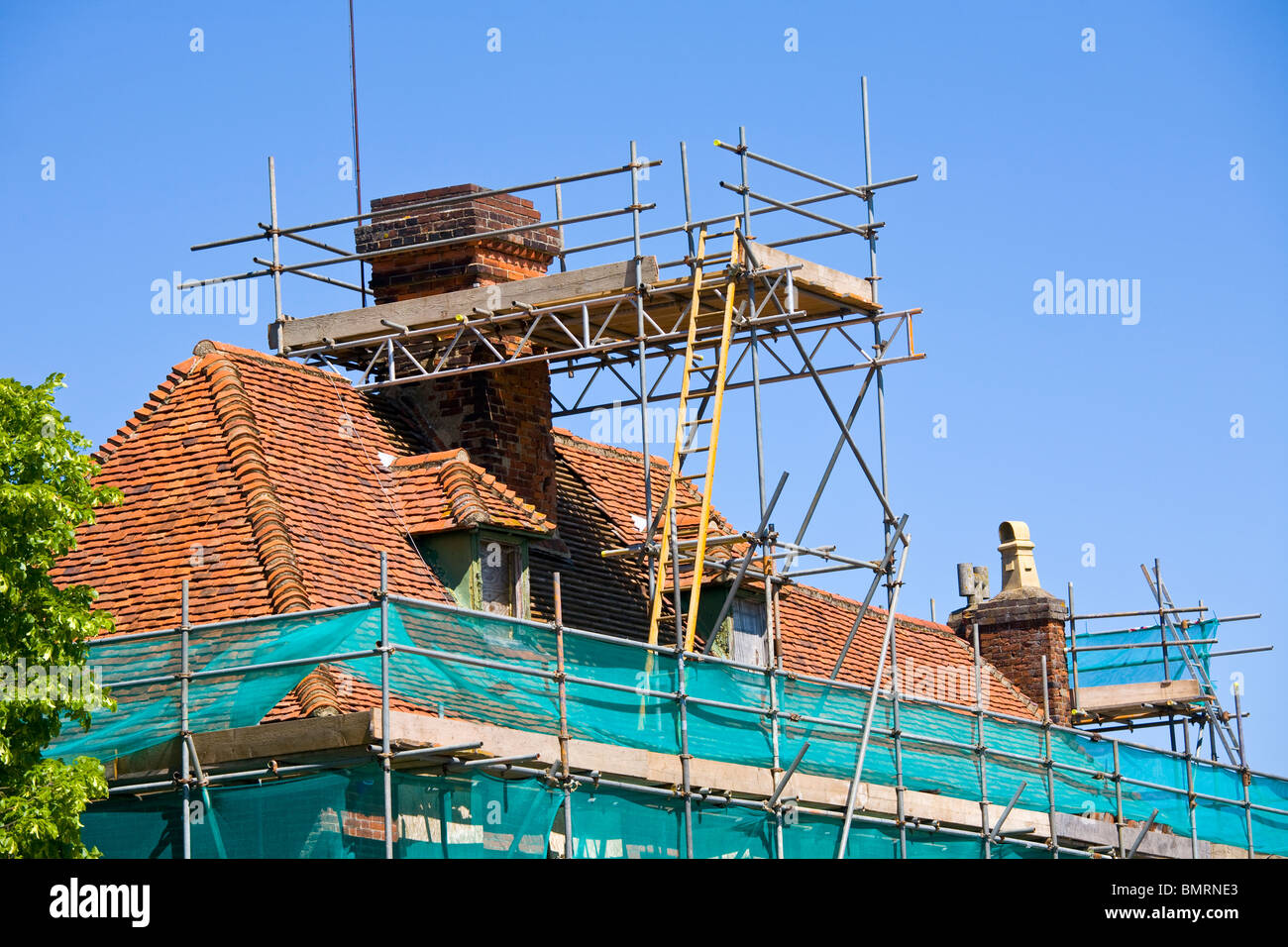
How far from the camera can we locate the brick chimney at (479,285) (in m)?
25.3

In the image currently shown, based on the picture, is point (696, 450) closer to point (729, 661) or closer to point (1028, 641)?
point (729, 661)

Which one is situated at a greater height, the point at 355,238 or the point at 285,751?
the point at 355,238

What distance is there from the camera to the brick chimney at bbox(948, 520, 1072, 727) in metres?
33.9

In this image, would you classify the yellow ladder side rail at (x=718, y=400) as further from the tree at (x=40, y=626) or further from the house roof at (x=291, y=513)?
the tree at (x=40, y=626)

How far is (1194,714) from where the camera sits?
3291cm

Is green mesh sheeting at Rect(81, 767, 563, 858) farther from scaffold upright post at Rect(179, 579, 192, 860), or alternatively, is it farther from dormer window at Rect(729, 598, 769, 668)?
dormer window at Rect(729, 598, 769, 668)

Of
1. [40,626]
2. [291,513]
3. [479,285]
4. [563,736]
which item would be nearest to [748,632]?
[479,285]

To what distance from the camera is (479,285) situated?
2548cm

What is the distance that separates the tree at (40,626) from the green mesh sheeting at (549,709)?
983 millimetres

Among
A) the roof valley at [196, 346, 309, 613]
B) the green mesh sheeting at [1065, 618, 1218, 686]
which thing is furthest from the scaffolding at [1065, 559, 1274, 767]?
the roof valley at [196, 346, 309, 613]
